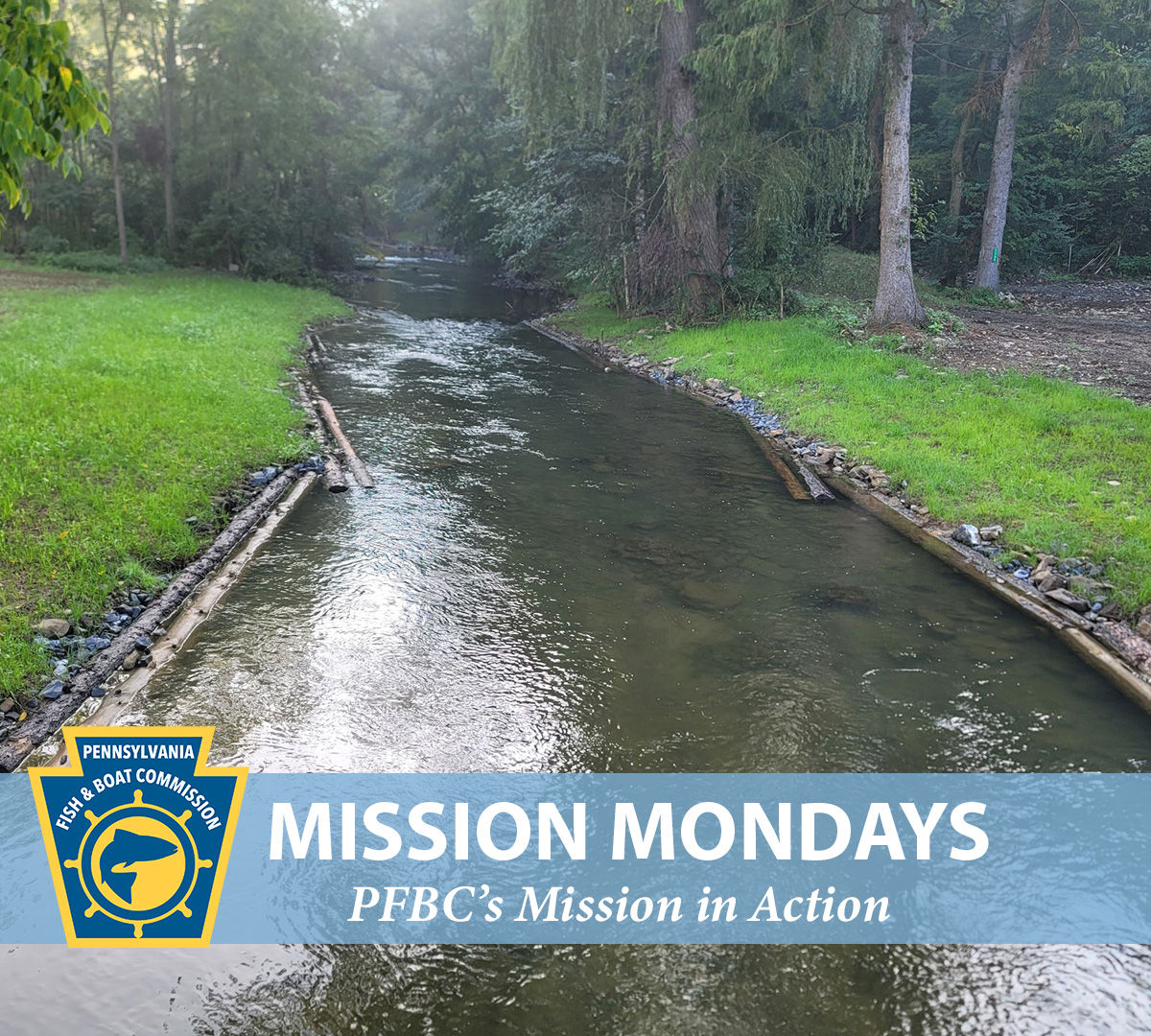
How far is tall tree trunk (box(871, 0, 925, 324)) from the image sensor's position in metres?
15.0

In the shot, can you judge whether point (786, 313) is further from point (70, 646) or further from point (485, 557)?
point (70, 646)

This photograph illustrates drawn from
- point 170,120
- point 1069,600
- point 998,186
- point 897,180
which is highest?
point 170,120

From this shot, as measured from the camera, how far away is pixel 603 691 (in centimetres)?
544

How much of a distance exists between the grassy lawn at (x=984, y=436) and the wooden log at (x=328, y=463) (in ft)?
19.9

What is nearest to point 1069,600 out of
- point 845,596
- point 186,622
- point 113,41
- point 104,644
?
point 845,596

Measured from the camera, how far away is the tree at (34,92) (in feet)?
9.71

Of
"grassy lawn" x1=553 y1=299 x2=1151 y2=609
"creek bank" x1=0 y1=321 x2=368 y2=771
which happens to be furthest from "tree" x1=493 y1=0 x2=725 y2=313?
"creek bank" x1=0 y1=321 x2=368 y2=771

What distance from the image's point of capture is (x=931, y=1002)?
3393mm

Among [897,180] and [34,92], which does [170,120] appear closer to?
[897,180]

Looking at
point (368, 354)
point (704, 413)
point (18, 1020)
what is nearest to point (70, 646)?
point (18, 1020)

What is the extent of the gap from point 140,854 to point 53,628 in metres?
2.60

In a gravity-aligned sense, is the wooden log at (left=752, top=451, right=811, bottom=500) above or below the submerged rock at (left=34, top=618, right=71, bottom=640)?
above

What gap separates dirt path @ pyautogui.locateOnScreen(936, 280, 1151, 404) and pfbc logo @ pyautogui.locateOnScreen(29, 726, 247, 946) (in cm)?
1185

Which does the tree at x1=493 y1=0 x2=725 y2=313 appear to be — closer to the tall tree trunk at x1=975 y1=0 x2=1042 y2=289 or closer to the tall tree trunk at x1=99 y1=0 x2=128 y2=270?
the tall tree trunk at x1=975 y1=0 x2=1042 y2=289
